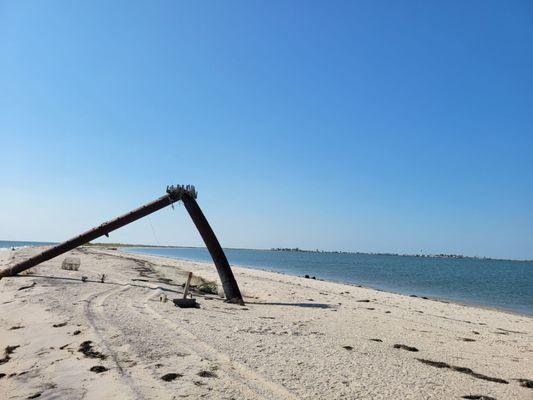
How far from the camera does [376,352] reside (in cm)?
941

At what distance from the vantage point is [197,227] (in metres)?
18.5

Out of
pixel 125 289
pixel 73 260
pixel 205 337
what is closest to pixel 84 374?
pixel 205 337

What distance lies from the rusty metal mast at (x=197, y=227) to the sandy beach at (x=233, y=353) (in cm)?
208

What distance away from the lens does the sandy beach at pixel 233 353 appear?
649 centimetres

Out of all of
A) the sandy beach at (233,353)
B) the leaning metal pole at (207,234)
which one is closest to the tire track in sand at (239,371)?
the sandy beach at (233,353)

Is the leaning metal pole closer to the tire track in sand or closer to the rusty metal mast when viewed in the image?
the rusty metal mast

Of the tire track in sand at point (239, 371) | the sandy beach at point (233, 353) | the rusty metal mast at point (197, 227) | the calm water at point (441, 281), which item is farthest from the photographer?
the calm water at point (441, 281)

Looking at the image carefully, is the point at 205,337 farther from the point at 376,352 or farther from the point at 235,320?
the point at 376,352

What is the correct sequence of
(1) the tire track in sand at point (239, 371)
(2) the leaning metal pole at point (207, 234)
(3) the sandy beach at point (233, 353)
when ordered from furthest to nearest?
(2) the leaning metal pole at point (207, 234), (3) the sandy beach at point (233, 353), (1) the tire track in sand at point (239, 371)

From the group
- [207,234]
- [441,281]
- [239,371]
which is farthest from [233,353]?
[441,281]

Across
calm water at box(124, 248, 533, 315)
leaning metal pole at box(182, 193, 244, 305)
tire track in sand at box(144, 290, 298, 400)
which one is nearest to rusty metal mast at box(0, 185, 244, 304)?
leaning metal pole at box(182, 193, 244, 305)

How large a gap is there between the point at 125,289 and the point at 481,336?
14617 millimetres

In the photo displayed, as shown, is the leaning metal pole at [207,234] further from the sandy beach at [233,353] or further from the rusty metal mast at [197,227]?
the sandy beach at [233,353]

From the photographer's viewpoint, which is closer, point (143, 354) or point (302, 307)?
point (143, 354)
